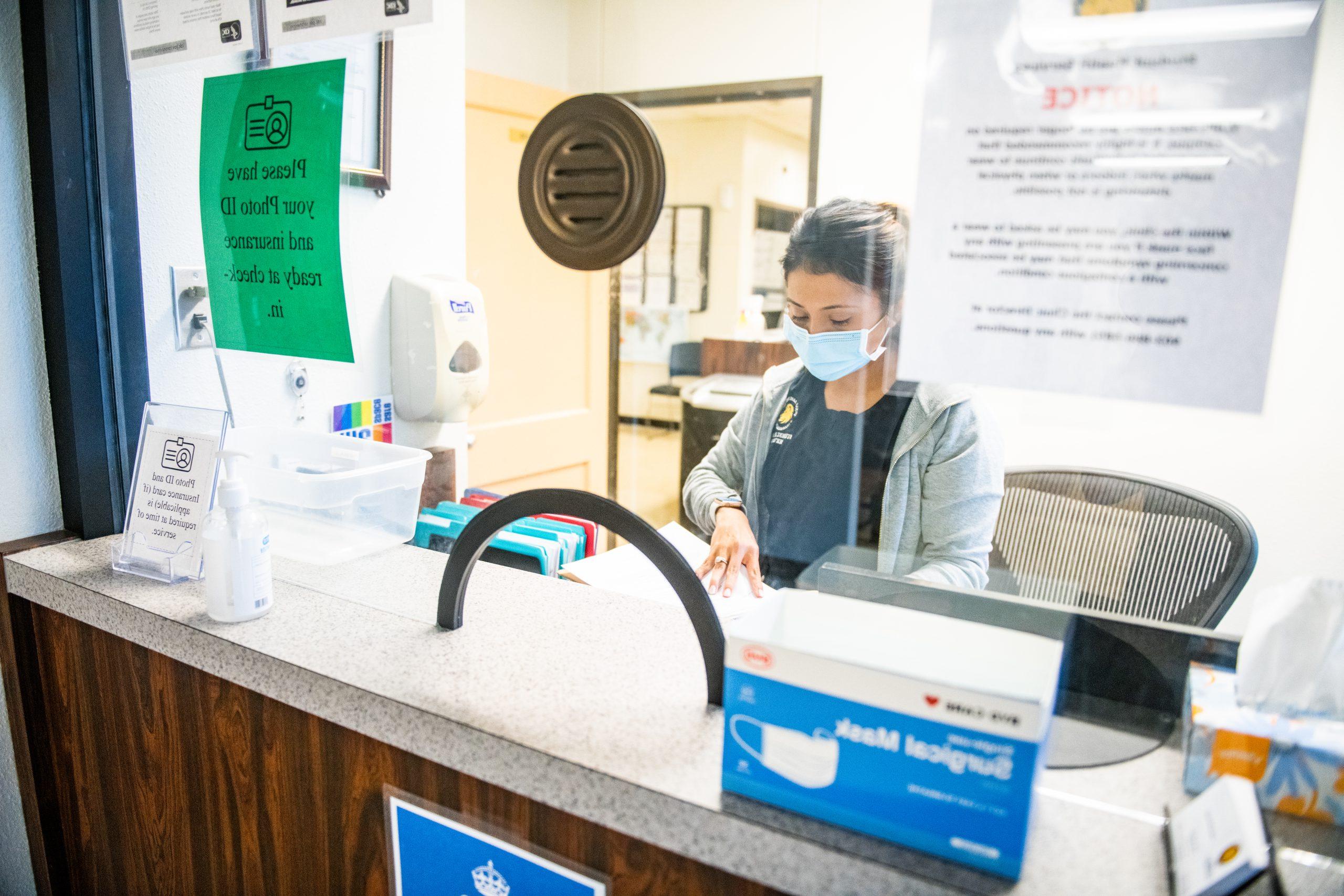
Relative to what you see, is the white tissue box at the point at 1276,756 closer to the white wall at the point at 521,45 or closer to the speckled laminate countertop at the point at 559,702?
the speckled laminate countertop at the point at 559,702

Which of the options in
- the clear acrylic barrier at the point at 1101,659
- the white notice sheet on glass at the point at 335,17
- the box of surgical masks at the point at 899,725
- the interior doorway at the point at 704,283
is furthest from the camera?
the interior doorway at the point at 704,283

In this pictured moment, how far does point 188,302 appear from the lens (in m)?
1.17

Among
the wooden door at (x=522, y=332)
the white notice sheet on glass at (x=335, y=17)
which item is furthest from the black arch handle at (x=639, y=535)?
the wooden door at (x=522, y=332)

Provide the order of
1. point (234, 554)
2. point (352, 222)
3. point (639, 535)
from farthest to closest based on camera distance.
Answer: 1. point (352, 222)
2. point (234, 554)
3. point (639, 535)

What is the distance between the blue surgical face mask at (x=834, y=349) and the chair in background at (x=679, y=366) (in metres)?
0.88

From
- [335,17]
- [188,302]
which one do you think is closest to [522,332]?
[188,302]

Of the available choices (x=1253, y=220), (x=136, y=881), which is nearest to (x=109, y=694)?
(x=136, y=881)

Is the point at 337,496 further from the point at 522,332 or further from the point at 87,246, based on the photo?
the point at 522,332

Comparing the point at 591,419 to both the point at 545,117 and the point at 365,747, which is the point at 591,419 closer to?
the point at 545,117

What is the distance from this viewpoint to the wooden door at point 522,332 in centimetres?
155

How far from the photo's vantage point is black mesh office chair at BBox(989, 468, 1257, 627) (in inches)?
41.7

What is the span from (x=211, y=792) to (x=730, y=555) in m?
0.69

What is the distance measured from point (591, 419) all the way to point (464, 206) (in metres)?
0.66

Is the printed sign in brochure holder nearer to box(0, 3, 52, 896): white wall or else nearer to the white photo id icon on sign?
the white photo id icon on sign
